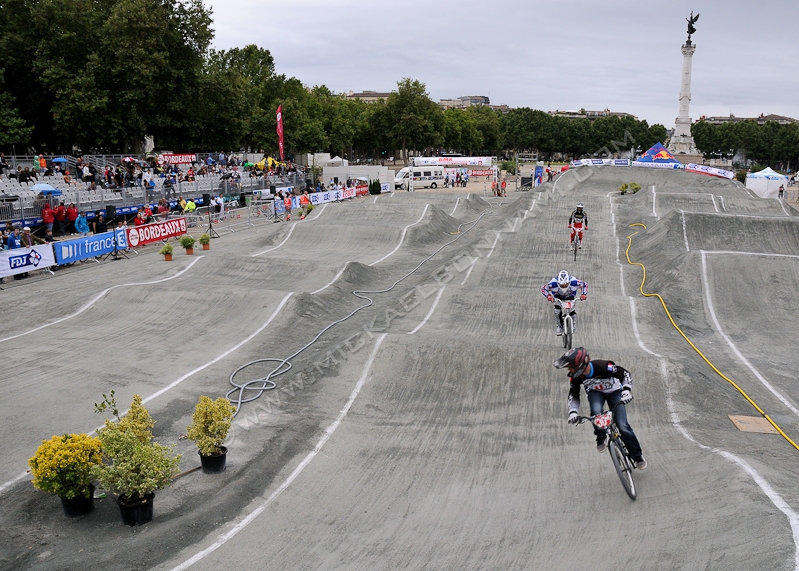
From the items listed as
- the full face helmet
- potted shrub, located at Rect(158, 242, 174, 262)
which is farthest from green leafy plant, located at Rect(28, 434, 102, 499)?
potted shrub, located at Rect(158, 242, 174, 262)

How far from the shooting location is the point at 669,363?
12.6 meters

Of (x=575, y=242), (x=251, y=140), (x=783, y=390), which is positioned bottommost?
(x=783, y=390)

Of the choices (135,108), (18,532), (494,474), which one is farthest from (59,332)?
(135,108)

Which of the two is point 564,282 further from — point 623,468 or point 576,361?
point 623,468

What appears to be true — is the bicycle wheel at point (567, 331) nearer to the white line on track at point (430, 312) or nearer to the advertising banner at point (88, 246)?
the white line on track at point (430, 312)

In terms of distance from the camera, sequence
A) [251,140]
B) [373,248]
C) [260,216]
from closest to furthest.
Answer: [373,248]
[260,216]
[251,140]

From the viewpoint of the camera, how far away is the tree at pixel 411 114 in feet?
330

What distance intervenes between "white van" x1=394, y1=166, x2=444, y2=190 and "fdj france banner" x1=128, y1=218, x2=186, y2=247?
36.6 meters

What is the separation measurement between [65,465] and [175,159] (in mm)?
40533

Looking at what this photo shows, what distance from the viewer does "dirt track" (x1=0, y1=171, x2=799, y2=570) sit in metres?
6.84

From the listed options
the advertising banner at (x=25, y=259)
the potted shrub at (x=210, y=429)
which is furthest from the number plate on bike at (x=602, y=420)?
the advertising banner at (x=25, y=259)

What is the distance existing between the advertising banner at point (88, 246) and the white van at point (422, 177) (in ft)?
136

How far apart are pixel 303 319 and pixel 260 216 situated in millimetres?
25941

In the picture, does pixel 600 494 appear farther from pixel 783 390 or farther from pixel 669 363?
pixel 783 390
